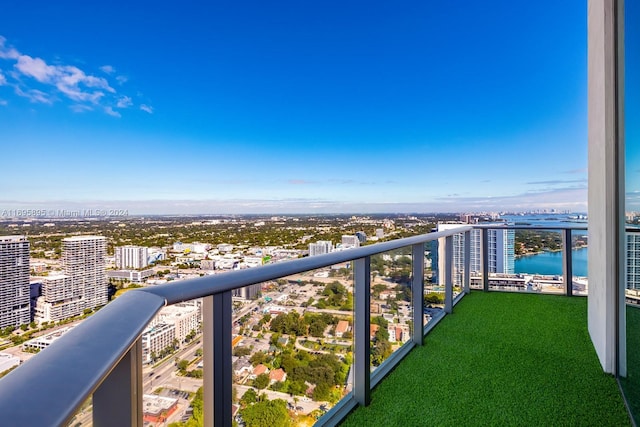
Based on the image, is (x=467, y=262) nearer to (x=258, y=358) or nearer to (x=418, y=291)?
(x=418, y=291)

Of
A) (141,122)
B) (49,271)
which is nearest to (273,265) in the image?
(49,271)

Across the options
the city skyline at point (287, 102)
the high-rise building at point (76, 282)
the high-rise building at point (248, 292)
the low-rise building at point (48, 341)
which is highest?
the city skyline at point (287, 102)

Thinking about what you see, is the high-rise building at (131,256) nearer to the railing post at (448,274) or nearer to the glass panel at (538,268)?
the railing post at (448,274)

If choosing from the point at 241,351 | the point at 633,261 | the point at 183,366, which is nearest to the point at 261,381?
the point at 241,351

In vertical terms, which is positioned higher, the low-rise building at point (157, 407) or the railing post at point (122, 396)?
the railing post at point (122, 396)

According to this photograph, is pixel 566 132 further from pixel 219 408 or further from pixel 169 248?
pixel 219 408

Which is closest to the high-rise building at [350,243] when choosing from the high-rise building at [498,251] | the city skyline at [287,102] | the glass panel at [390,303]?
the glass panel at [390,303]
